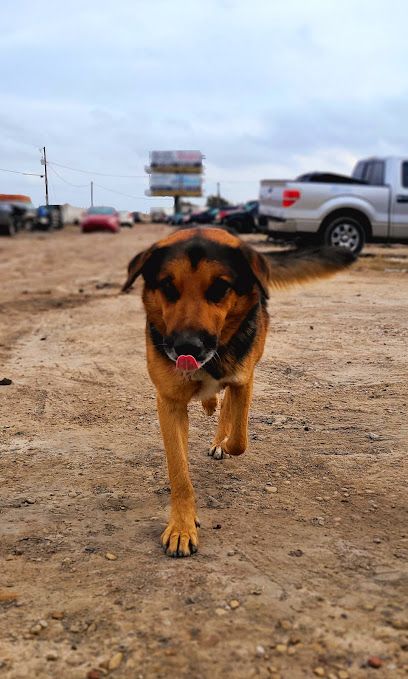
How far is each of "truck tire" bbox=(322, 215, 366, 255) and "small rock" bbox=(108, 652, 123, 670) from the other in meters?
12.9

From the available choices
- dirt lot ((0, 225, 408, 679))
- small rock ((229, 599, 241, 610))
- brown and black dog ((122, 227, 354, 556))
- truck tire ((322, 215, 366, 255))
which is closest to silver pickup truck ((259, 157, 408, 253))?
truck tire ((322, 215, 366, 255))

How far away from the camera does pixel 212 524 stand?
3383 millimetres

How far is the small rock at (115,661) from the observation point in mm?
2238

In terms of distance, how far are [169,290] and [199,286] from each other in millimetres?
147

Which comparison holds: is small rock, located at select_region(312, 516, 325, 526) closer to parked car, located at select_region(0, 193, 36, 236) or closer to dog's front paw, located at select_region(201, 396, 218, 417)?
dog's front paw, located at select_region(201, 396, 218, 417)

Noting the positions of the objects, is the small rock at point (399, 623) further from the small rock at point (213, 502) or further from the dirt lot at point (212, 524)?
the small rock at point (213, 502)

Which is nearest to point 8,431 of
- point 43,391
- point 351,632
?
point 43,391

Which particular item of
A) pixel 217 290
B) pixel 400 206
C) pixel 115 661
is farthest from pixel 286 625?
pixel 400 206

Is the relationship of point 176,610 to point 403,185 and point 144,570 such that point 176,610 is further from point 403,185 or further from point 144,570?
point 403,185

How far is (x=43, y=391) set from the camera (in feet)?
18.4

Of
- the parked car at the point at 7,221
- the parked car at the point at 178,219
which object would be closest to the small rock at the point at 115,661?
the parked car at the point at 7,221

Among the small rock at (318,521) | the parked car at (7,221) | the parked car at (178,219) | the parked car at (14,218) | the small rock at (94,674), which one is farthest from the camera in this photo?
the parked car at (178,219)

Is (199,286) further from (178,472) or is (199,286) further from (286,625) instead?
(286,625)

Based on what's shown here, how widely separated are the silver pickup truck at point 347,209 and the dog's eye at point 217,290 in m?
11.7
